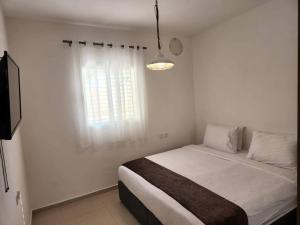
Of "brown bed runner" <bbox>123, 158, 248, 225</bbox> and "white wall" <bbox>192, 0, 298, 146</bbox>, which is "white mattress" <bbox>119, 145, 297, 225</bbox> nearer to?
"brown bed runner" <bbox>123, 158, 248, 225</bbox>

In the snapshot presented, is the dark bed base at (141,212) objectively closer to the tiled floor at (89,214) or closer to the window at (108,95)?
A: the tiled floor at (89,214)

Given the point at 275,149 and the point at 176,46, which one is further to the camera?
the point at 176,46

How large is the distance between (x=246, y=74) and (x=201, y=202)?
81.2 inches

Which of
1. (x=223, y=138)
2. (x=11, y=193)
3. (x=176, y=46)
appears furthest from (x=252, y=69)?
(x=11, y=193)

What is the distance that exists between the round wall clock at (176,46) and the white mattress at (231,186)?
1931 millimetres

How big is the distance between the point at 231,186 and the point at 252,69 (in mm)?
1747

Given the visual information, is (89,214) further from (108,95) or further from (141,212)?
(108,95)

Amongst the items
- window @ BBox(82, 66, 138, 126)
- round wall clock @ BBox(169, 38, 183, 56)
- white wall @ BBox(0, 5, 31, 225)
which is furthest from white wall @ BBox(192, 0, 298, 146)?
Result: white wall @ BBox(0, 5, 31, 225)

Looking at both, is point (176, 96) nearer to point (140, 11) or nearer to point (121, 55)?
point (121, 55)

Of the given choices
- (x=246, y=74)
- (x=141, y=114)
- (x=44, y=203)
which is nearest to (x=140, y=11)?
(x=141, y=114)

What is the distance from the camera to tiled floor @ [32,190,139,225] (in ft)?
8.05

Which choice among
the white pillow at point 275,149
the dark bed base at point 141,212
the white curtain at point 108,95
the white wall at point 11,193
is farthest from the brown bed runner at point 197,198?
the white wall at point 11,193

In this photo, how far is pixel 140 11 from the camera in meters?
2.56

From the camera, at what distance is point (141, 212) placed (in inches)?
87.0
